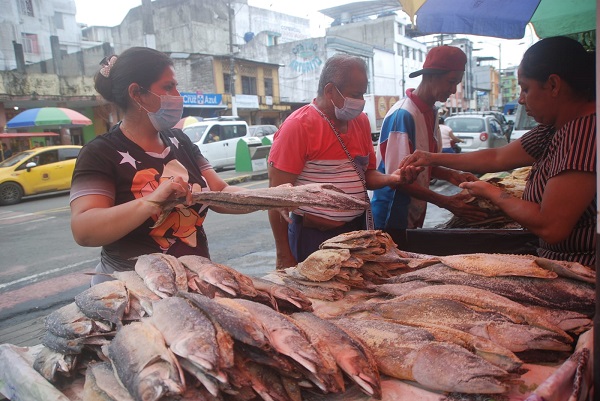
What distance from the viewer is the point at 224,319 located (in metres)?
1.21

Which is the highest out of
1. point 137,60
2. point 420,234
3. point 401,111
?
point 137,60

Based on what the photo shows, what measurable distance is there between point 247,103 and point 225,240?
90.9ft

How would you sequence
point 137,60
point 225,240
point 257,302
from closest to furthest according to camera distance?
point 257,302 → point 137,60 → point 225,240

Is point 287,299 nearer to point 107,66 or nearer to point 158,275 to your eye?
point 158,275

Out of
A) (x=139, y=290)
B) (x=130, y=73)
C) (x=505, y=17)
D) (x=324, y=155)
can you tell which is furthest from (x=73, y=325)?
(x=505, y=17)

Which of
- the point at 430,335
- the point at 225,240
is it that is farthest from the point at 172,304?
the point at 225,240

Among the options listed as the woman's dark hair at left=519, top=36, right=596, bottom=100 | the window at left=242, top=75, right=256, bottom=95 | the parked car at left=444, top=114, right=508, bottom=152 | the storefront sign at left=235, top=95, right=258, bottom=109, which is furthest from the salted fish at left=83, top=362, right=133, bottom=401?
the window at left=242, top=75, right=256, bottom=95

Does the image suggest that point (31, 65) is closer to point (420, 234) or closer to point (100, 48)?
point (100, 48)

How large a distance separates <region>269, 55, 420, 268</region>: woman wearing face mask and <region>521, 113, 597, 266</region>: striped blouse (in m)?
1.00

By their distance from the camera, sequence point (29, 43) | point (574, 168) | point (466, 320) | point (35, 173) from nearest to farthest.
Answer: point (466, 320) < point (574, 168) < point (35, 173) < point (29, 43)

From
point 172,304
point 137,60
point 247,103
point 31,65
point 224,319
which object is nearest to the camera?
point 224,319

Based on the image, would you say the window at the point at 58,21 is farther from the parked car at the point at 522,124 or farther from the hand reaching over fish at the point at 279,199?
the hand reaching over fish at the point at 279,199

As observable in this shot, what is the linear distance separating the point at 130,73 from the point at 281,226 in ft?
4.42

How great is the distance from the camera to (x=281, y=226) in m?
2.99
